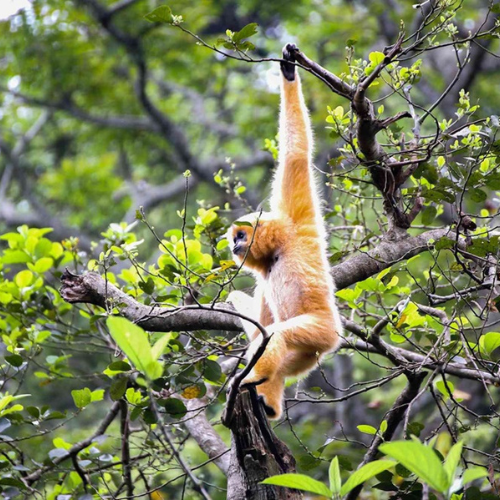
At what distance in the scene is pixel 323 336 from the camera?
451 centimetres

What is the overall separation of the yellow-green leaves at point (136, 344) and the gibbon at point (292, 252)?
2141 mm

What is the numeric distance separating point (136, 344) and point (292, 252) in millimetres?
2778

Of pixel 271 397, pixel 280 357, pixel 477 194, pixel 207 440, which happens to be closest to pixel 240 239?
pixel 280 357

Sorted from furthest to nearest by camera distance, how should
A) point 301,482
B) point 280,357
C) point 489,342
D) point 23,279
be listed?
1. point 23,279
2. point 280,357
3. point 489,342
4. point 301,482

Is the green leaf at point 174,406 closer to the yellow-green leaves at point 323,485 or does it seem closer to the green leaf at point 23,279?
the yellow-green leaves at point 323,485

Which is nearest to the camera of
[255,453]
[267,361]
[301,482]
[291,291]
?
[301,482]

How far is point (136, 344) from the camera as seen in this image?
2320mm

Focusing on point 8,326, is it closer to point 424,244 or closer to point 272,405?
point 272,405

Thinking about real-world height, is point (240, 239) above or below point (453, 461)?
above

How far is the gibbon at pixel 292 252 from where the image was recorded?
464cm

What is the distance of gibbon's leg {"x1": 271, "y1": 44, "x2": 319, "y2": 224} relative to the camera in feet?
16.6

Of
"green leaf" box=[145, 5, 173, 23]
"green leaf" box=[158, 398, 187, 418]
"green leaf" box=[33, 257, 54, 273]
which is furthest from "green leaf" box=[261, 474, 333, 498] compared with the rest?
"green leaf" box=[33, 257, 54, 273]

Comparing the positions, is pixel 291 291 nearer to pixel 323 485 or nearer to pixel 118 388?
pixel 118 388

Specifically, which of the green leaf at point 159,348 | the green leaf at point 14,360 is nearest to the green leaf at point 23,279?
the green leaf at point 14,360
